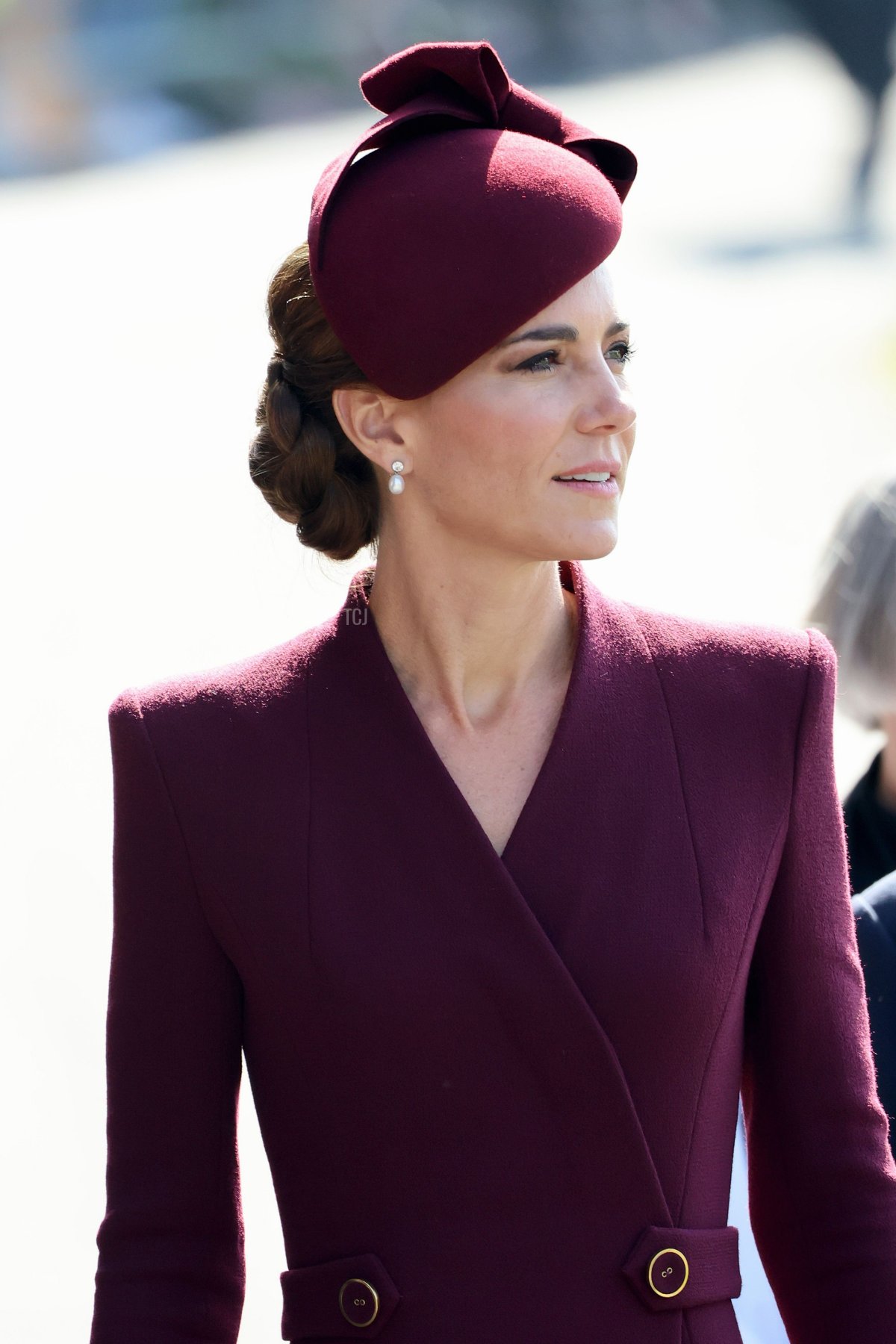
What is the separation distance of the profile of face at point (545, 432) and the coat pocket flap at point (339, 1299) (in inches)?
26.7

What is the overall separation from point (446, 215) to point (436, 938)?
0.66 meters

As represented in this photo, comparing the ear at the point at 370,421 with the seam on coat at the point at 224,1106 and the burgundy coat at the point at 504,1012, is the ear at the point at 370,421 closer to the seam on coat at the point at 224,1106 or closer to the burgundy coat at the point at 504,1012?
the burgundy coat at the point at 504,1012

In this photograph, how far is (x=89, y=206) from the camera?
8773 mm

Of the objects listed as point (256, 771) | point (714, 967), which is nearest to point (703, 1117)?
point (714, 967)

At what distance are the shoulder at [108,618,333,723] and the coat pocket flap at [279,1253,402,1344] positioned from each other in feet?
1.75

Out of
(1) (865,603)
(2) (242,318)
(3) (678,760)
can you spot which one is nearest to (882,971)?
(3) (678,760)

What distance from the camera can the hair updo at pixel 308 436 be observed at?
1731 millimetres

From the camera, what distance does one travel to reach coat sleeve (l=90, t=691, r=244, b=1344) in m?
1.65

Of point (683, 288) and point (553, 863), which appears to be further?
point (683, 288)

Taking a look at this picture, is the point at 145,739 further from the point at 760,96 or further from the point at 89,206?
the point at 760,96

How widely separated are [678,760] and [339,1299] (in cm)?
59

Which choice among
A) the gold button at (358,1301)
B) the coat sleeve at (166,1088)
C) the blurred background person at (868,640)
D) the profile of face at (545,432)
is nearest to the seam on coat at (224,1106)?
the coat sleeve at (166,1088)

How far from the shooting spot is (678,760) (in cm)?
166

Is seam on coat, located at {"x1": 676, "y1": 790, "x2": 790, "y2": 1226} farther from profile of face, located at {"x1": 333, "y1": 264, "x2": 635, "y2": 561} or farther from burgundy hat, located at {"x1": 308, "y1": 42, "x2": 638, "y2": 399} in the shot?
burgundy hat, located at {"x1": 308, "y1": 42, "x2": 638, "y2": 399}
